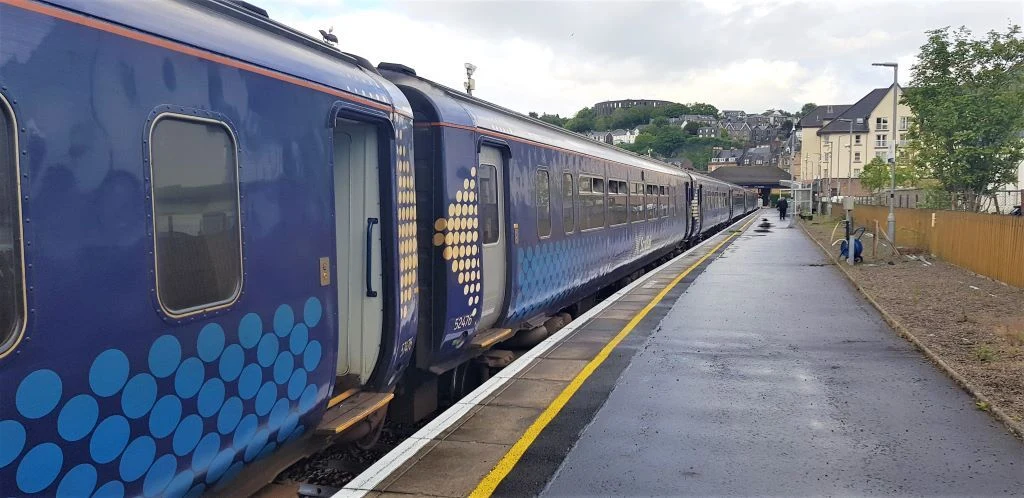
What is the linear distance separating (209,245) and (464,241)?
11.2 feet

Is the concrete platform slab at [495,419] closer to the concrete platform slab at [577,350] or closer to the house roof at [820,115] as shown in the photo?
the concrete platform slab at [577,350]

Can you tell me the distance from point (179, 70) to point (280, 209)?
3.25ft

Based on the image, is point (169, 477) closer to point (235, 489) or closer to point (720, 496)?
point (235, 489)

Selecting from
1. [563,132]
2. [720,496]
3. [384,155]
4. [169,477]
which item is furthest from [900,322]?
[169,477]

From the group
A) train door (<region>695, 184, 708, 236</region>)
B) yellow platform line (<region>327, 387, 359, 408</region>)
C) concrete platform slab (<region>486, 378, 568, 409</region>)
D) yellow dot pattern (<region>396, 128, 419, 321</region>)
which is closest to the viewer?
yellow platform line (<region>327, 387, 359, 408</region>)

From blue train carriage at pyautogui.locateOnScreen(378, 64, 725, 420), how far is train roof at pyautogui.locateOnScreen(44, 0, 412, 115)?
36.2 inches

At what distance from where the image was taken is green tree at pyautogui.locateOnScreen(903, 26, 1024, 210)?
1977 centimetres

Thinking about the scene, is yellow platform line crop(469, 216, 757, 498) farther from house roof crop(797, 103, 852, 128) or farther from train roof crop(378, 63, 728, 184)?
house roof crop(797, 103, 852, 128)

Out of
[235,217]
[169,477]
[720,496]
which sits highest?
[235,217]

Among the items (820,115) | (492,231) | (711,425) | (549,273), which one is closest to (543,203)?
(549,273)

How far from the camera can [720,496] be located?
454 centimetres

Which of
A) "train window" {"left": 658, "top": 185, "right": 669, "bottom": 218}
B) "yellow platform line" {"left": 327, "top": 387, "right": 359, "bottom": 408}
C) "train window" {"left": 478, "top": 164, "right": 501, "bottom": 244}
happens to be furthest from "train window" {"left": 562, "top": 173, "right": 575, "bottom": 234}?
"train window" {"left": 658, "top": 185, "right": 669, "bottom": 218}

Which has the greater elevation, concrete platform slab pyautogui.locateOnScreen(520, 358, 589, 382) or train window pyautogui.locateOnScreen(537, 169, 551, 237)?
train window pyautogui.locateOnScreen(537, 169, 551, 237)

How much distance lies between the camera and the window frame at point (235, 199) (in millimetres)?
3273
